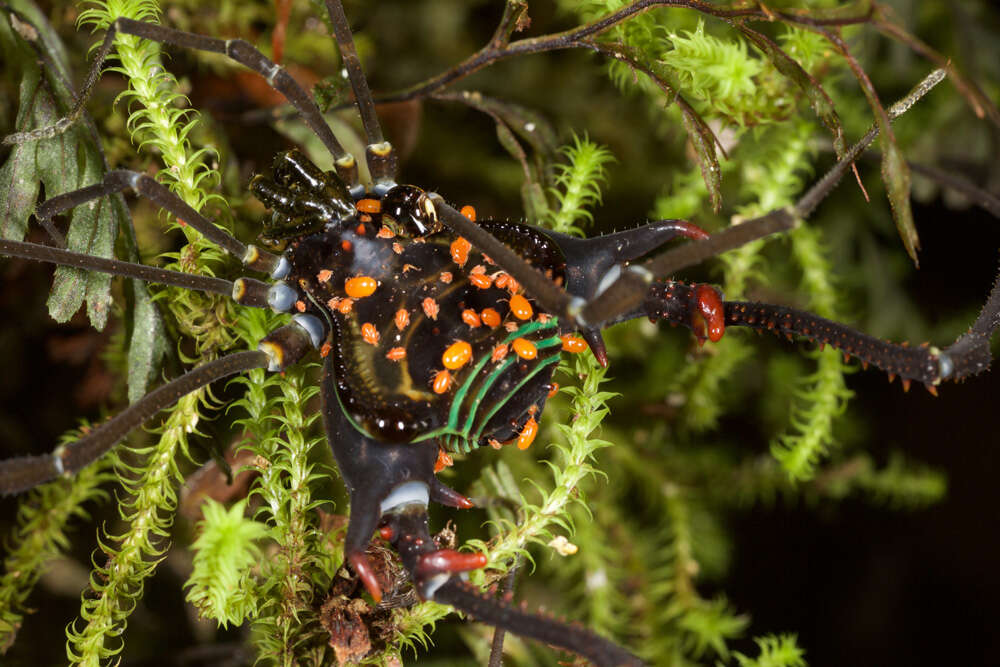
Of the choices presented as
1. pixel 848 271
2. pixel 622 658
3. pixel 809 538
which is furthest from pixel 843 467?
pixel 622 658

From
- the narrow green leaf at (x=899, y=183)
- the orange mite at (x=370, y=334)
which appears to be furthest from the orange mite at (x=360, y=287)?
the narrow green leaf at (x=899, y=183)

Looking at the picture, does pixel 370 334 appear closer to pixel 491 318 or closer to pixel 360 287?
pixel 360 287

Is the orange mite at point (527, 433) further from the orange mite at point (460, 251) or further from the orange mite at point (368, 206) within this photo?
the orange mite at point (368, 206)

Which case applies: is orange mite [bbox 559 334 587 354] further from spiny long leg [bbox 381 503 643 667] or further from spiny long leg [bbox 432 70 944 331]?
spiny long leg [bbox 381 503 643 667]

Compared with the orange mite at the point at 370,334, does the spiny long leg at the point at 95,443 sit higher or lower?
lower

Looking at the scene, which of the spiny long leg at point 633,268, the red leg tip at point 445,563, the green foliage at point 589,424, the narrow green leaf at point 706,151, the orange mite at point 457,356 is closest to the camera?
the spiny long leg at point 633,268

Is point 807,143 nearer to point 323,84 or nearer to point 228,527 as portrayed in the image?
point 323,84

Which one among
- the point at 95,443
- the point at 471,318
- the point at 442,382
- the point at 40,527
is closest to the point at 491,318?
the point at 471,318
